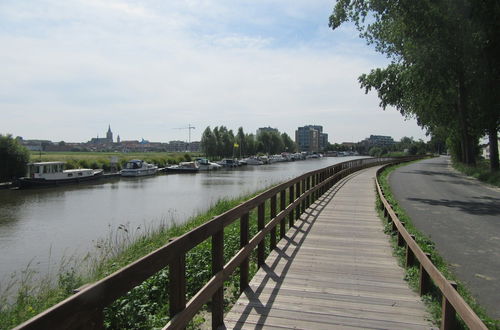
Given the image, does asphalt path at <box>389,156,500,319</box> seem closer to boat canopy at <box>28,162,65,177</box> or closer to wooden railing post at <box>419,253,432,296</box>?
wooden railing post at <box>419,253,432,296</box>

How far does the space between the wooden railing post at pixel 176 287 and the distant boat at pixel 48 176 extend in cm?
4276

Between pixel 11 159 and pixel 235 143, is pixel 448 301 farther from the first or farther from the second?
pixel 235 143

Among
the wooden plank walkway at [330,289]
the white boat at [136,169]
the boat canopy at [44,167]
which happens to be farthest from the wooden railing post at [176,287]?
the white boat at [136,169]

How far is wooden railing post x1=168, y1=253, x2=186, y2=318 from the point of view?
322 centimetres

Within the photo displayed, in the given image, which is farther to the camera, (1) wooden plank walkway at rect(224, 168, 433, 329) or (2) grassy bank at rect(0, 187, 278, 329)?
(2) grassy bank at rect(0, 187, 278, 329)

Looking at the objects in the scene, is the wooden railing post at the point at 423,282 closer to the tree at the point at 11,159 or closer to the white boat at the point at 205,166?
the tree at the point at 11,159

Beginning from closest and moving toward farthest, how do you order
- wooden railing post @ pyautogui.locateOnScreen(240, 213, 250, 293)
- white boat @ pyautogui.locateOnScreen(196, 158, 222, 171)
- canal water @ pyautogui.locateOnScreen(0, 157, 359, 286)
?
1. wooden railing post @ pyautogui.locateOnScreen(240, 213, 250, 293)
2. canal water @ pyautogui.locateOnScreen(0, 157, 359, 286)
3. white boat @ pyautogui.locateOnScreen(196, 158, 222, 171)

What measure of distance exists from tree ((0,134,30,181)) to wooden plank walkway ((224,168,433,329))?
4249 cm

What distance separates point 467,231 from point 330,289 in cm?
705

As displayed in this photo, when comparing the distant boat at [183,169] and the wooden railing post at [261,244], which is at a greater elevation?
the wooden railing post at [261,244]

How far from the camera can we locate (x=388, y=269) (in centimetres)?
644

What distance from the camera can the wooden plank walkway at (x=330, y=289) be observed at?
4.43 metres

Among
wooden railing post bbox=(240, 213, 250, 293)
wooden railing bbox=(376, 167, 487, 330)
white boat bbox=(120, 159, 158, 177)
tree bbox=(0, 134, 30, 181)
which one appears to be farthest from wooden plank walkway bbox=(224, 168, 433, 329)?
white boat bbox=(120, 159, 158, 177)

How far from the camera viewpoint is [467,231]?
35.1 feet
